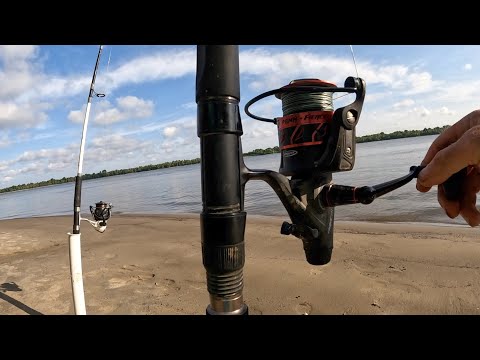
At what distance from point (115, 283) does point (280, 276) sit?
7.32ft

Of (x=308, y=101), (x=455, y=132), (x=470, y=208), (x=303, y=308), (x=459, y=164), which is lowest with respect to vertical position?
(x=303, y=308)

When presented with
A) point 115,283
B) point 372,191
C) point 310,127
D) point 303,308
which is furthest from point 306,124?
point 115,283

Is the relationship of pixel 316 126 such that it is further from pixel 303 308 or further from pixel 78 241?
pixel 303 308

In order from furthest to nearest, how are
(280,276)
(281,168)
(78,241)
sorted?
1. (280,276)
2. (78,241)
3. (281,168)

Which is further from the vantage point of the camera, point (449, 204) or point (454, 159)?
point (449, 204)

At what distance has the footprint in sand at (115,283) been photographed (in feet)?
14.5

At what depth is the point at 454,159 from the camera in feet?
3.08

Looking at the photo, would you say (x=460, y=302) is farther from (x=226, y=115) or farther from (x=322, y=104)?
(x=226, y=115)

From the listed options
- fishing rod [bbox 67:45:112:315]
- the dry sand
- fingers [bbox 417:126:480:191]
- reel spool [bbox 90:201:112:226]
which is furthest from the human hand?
reel spool [bbox 90:201:112:226]

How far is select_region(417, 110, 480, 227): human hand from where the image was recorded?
914 millimetres

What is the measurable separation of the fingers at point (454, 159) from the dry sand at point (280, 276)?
279cm

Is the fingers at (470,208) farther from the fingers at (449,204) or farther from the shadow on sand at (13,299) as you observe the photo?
the shadow on sand at (13,299)

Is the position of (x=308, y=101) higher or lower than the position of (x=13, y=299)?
higher

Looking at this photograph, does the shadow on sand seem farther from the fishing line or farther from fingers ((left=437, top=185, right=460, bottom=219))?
fingers ((left=437, top=185, right=460, bottom=219))
